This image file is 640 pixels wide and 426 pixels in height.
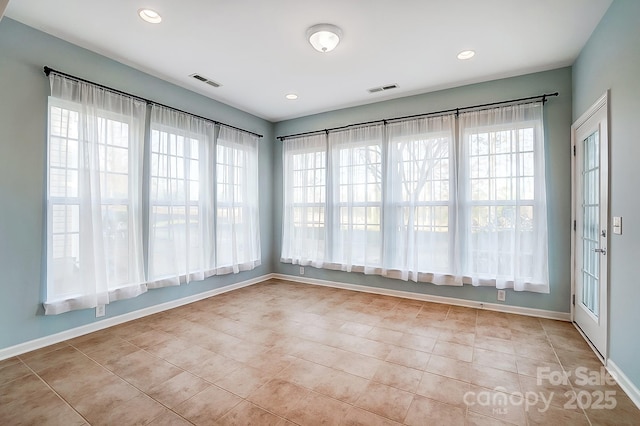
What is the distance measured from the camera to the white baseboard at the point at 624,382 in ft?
6.36

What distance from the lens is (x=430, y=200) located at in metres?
4.06

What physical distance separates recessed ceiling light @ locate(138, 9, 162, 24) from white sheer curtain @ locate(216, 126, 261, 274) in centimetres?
194

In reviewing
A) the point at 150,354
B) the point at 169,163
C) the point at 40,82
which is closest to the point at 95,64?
the point at 40,82

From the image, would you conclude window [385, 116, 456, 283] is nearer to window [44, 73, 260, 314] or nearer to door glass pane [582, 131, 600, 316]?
door glass pane [582, 131, 600, 316]

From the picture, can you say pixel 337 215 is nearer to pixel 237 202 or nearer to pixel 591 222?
pixel 237 202

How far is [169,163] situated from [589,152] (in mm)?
4845

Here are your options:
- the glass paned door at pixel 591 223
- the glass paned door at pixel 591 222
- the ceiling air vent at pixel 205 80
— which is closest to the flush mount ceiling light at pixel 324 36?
the ceiling air vent at pixel 205 80

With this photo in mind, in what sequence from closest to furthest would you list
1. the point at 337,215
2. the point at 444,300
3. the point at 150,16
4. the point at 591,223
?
1. the point at 150,16
2. the point at 591,223
3. the point at 444,300
4. the point at 337,215

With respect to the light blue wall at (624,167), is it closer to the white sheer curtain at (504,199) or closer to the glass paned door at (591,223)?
the glass paned door at (591,223)

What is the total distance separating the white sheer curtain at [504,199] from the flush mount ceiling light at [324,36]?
213 cm

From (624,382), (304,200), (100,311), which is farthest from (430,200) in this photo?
(100,311)

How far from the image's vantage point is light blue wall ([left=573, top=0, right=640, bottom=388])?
6.62 ft

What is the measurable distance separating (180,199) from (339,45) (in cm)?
276

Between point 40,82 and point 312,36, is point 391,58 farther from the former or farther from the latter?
point 40,82
